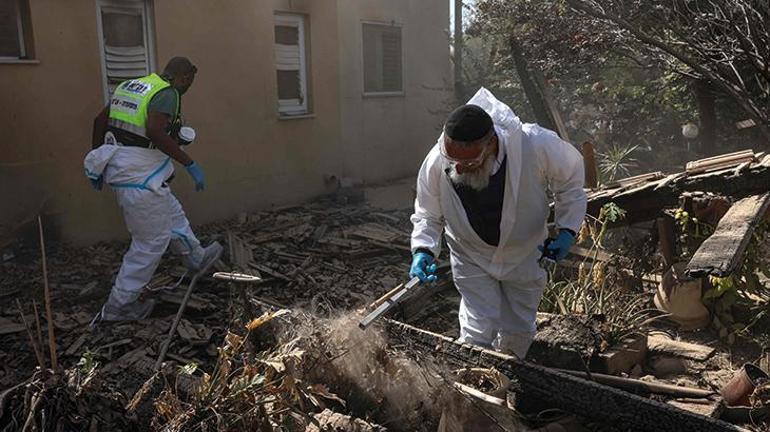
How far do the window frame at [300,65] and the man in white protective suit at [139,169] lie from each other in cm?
427

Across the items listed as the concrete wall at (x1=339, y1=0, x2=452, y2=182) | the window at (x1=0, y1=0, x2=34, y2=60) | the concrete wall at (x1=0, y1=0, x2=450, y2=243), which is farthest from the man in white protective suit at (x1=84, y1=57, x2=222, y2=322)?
the concrete wall at (x1=339, y1=0, x2=452, y2=182)

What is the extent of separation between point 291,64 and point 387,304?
7372mm

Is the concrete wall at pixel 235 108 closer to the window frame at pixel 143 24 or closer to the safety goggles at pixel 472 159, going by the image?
the window frame at pixel 143 24

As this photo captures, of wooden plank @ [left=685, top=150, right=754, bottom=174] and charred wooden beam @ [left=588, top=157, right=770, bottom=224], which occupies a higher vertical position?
wooden plank @ [left=685, top=150, right=754, bottom=174]

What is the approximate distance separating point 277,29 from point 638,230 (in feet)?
19.5

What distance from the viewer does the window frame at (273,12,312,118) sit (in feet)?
32.4

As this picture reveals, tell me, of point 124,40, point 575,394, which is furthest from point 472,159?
point 124,40

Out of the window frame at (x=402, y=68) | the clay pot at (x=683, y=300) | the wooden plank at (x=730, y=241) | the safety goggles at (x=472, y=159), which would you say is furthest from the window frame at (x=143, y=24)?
the wooden plank at (x=730, y=241)

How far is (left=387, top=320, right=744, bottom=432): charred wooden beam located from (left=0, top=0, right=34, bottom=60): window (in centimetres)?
535

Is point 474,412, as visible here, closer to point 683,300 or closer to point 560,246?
point 560,246

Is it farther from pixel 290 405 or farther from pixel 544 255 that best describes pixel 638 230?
pixel 290 405

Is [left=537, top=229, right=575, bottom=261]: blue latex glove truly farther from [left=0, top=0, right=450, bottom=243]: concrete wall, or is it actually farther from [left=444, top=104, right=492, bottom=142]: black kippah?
[left=0, top=0, right=450, bottom=243]: concrete wall

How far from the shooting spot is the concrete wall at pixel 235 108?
22.8 feet

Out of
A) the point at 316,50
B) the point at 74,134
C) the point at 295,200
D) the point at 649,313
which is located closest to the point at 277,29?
the point at 316,50
